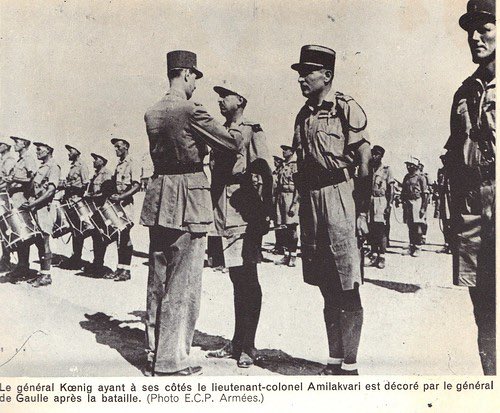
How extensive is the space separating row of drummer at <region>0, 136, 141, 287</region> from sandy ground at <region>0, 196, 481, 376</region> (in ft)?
2.38

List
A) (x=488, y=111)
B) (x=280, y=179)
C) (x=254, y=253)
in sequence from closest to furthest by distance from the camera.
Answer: (x=488, y=111) < (x=254, y=253) < (x=280, y=179)

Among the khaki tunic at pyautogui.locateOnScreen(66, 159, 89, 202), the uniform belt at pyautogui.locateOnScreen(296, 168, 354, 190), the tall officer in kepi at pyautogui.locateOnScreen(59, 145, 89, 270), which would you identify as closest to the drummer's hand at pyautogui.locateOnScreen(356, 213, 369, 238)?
the uniform belt at pyautogui.locateOnScreen(296, 168, 354, 190)

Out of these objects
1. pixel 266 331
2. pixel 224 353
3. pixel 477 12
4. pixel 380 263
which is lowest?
pixel 224 353

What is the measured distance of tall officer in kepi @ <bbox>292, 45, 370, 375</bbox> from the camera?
492 cm

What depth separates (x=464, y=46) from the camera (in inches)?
230

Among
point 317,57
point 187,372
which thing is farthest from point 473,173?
point 187,372

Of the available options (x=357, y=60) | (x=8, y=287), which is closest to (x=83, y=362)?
(x=8, y=287)

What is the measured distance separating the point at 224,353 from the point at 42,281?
228 centimetres

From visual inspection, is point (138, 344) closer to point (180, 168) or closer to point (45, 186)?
point (180, 168)

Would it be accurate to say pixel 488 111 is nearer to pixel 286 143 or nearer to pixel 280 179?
pixel 286 143

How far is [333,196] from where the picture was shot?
496cm

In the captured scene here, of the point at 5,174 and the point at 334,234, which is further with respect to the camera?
the point at 5,174

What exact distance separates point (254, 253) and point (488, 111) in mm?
2093

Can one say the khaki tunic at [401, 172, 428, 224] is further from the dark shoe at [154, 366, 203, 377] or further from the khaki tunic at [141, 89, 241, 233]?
the dark shoe at [154, 366, 203, 377]
